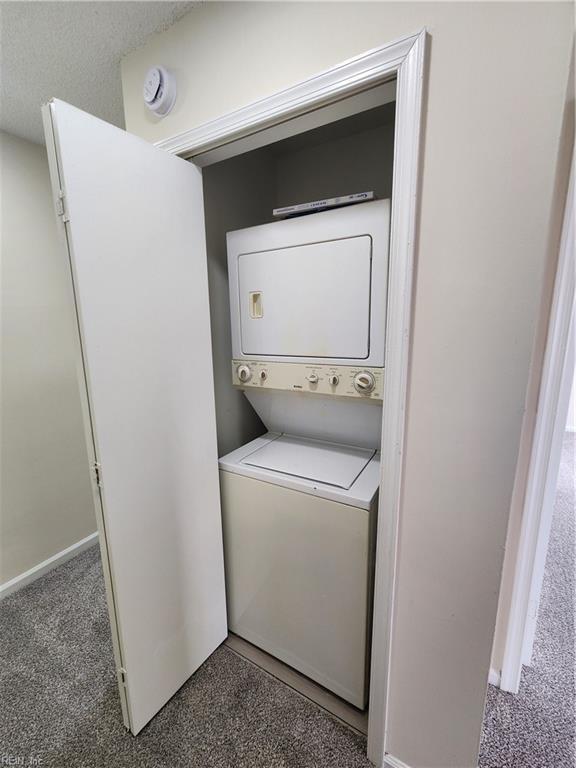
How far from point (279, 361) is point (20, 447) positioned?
167 centimetres

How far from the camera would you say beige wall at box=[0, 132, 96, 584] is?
72.1 inches

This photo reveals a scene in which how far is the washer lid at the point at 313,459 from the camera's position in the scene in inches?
52.1

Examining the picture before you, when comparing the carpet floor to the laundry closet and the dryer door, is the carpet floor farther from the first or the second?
the dryer door

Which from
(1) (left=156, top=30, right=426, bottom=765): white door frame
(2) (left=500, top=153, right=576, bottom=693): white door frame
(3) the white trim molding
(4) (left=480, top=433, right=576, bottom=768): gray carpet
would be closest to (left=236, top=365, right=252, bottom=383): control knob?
(1) (left=156, top=30, right=426, bottom=765): white door frame

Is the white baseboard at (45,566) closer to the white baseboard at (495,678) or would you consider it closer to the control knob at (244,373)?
the control knob at (244,373)

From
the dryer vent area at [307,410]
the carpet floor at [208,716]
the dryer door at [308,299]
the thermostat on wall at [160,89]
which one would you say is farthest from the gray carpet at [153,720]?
the thermostat on wall at [160,89]

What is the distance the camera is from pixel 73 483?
Result: 222cm

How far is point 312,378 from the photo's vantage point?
1333mm

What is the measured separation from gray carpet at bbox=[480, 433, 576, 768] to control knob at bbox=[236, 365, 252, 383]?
5.50 ft

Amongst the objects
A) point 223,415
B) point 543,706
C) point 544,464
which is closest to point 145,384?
point 223,415

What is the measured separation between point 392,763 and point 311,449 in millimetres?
1127

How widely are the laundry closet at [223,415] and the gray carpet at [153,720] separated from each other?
0.09m

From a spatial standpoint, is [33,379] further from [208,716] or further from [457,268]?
[457,268]

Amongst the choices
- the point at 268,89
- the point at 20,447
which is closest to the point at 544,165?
the point at 268,89
